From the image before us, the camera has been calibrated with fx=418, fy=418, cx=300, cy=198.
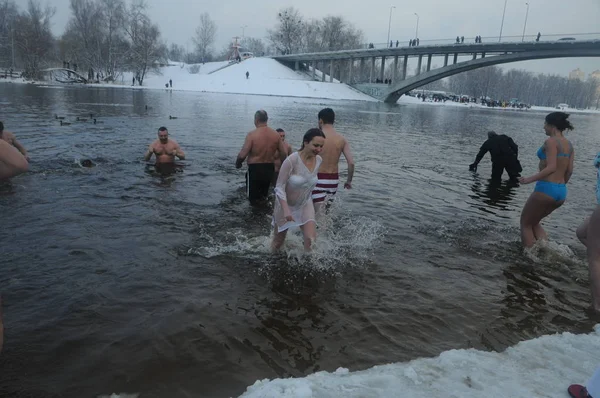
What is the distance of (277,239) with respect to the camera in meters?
5.56

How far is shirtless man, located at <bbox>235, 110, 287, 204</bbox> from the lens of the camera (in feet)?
25.2

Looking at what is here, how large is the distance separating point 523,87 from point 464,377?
169999 millimetres

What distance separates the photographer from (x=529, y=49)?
187ft

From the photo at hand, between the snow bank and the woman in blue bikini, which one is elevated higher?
the snow bank

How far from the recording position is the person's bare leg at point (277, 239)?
5461 mm

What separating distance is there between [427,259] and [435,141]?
16293 millimetres

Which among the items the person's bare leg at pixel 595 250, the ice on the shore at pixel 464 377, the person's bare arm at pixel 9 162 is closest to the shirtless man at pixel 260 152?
the person's bare arm at pixel 9 162

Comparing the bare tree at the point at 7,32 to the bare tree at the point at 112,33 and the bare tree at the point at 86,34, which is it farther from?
the bare tree at the point at 112,33

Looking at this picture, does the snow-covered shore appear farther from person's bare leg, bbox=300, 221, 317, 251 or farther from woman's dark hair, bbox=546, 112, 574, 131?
person's bare leg, bbox=300, 221, 317, 251

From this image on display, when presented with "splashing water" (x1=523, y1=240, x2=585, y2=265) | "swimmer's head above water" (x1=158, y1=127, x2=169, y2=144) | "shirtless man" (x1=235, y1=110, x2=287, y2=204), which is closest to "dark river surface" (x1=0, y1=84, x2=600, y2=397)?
"splashing water" (x1=523, y1=240, x2=585, y2=265)

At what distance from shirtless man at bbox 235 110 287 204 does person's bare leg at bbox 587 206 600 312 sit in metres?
5.16

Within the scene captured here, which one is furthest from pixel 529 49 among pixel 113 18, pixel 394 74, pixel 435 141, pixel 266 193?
pixel 113 18

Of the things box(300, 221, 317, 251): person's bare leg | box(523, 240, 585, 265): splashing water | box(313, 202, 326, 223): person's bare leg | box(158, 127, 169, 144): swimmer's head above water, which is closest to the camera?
box(300, 221, 317, 251): person's bare leg

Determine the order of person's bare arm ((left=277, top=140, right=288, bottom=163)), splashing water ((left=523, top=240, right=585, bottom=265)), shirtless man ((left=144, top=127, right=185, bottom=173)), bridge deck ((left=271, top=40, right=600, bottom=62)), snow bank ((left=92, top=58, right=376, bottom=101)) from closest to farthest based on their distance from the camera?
splashing water ((left=523, top=240, right=585, bottom=265)) < person's bare arm ((left=277, top=140, right=288, bottom=163)) < shirtless man ((left=144, top=127, right=185, bottom=173)) < bridge deck ((left=271, top=40, right=600, bottom=62)) < snow bank ((left=92, top=58, right=376, bottom=101))
